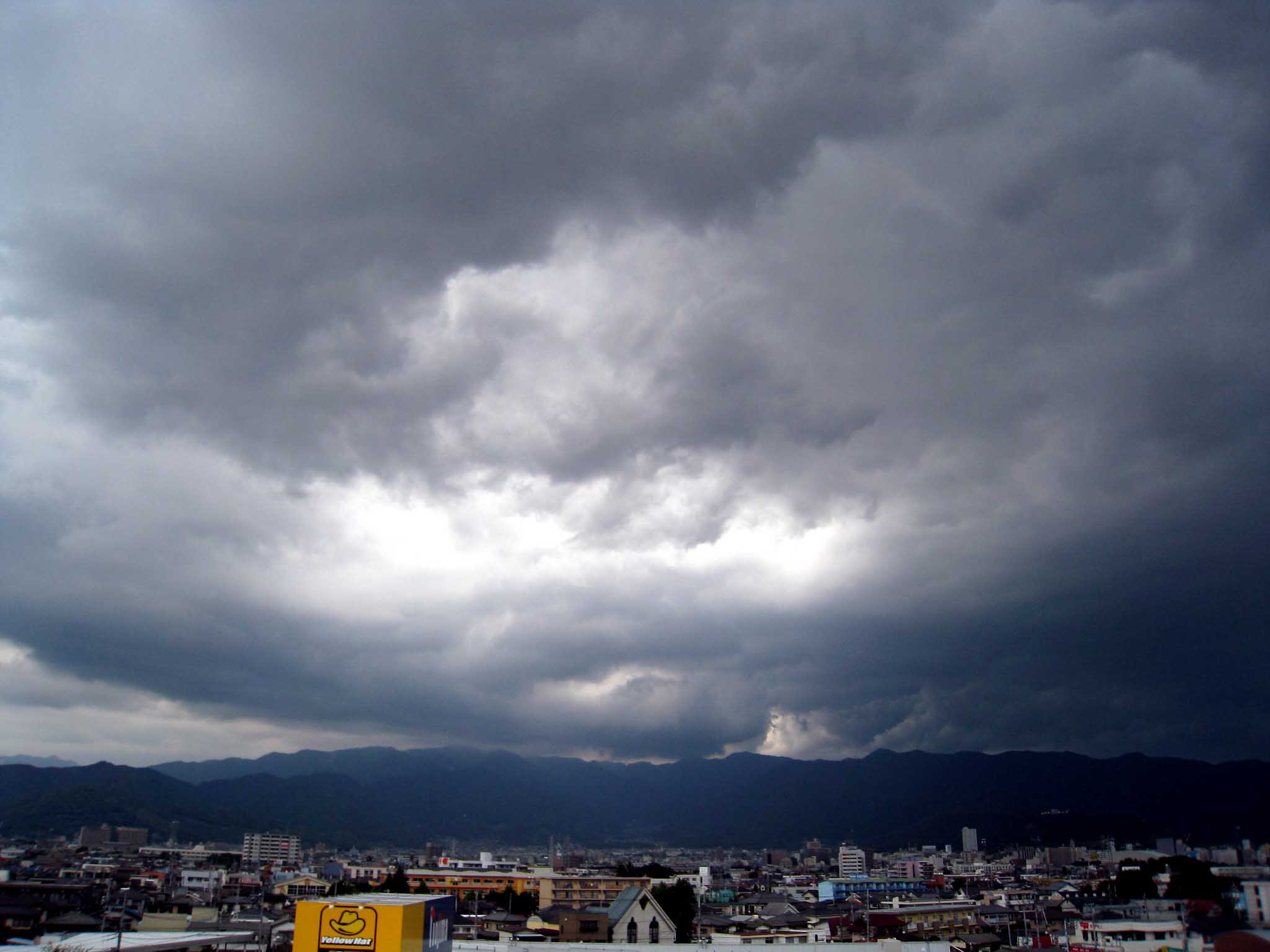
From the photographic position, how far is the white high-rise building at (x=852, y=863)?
16138cm

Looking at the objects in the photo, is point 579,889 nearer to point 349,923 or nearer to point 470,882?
point 470,882

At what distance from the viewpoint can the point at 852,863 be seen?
167 metres

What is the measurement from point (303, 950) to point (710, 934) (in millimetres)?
37714

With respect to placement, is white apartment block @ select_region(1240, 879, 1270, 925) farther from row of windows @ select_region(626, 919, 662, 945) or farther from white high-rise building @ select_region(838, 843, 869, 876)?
white high-rise building @ select_region(838, 843, 869, 876)

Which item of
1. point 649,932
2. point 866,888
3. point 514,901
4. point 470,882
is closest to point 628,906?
point 649,932

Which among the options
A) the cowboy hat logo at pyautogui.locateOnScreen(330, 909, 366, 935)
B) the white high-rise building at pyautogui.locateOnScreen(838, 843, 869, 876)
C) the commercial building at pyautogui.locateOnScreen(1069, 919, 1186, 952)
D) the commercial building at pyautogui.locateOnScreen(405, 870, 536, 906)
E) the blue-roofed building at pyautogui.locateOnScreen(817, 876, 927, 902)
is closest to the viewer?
the cowboy hat logo at pyautogui.locateOnScreen(330, 909, 366, 935)

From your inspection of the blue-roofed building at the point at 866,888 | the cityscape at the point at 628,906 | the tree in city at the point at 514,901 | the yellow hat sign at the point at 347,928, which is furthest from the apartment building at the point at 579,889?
the yellow hat sign at the point at 347,928

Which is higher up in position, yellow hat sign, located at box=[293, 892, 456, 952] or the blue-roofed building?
yellow hat sign, located at box=[293, 892, 456, 952]

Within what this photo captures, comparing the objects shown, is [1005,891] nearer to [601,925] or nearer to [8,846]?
[601,925]

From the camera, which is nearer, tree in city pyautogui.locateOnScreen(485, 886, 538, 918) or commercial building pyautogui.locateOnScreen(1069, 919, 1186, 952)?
commercial building pyautogui.locateOnScreen(1069, 919, 1186, 952)

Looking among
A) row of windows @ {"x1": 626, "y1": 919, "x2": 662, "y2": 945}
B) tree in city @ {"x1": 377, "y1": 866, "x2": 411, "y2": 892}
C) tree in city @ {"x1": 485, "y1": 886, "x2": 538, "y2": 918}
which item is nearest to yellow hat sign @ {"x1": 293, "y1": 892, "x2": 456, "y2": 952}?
row of windows @ {"x1": 626, "y1": 919, "x2": 662, "y2": 945}

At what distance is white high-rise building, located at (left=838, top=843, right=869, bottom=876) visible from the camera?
529 feet

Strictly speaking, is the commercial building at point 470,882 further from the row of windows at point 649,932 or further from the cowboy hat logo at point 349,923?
the cowboy hat logo at point 349,923

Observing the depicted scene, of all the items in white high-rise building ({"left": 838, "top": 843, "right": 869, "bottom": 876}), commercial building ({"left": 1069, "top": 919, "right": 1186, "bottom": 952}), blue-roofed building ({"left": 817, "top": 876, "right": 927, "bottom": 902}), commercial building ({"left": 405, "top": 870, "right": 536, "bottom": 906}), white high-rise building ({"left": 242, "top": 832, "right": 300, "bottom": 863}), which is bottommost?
white high-rise building ({"left": 838, "top": 843, "right": 869, "bottom": 876})
